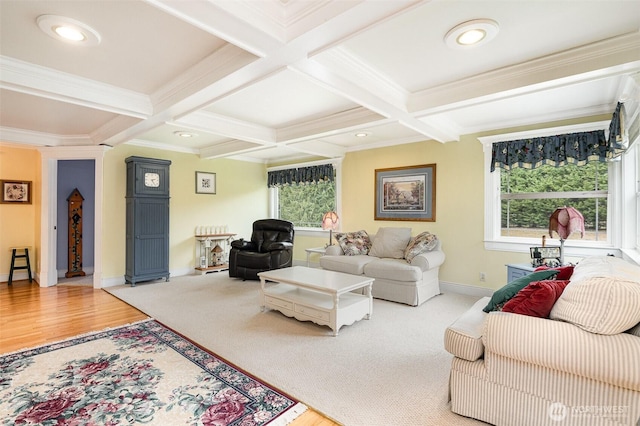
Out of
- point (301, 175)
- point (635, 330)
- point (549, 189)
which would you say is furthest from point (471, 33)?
point (301, 175)

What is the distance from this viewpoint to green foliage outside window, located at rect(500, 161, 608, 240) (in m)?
3.74

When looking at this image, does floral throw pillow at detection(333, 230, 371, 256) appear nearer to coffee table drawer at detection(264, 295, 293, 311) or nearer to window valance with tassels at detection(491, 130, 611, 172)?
coffee table drawer at detection(264, 295, 293, 311)

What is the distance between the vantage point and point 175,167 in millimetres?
5883

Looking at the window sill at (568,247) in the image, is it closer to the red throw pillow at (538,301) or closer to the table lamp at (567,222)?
the table lamp at (567,222)

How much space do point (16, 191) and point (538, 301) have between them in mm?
7457

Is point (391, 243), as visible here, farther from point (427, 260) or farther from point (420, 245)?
point (427, 260)

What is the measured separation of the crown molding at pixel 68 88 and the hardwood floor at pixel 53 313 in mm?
2257

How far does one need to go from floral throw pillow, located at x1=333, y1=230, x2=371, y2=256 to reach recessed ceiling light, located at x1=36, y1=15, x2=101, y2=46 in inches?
150

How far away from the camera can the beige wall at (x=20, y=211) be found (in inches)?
211

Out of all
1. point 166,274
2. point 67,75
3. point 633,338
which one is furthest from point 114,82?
point 633,338

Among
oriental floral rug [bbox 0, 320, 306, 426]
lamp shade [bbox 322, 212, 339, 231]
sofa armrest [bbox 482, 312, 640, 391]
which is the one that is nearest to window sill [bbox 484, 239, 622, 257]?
lamp shade [bbox 322, 212, 339, 231]

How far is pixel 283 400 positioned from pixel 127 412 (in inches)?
36.8

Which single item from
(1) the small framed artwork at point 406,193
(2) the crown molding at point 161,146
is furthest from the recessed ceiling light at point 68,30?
(1) the small framed artwork at point 406,193

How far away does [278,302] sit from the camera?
11.6 feet
